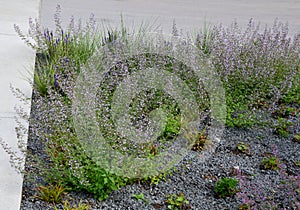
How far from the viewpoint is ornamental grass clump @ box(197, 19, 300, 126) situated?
378 centimetres

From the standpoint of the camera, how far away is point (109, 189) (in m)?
2.68

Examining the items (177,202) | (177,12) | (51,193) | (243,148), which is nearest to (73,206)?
(51,193)

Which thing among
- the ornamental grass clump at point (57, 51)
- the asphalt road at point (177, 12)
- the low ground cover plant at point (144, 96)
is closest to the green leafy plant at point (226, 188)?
the low ground cover plant at point (144, 96)

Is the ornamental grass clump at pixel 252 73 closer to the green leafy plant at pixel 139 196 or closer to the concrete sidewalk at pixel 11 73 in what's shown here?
the green leafy plant at pixel 139 196

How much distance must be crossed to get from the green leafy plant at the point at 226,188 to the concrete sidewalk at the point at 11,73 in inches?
46.5

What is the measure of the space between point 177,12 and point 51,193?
6.11m

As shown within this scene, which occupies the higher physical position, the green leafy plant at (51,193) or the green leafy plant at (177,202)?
the green leafy plant at (51,193)

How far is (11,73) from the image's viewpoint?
13.9ft

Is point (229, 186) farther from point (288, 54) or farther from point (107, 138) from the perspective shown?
point (288, 54)

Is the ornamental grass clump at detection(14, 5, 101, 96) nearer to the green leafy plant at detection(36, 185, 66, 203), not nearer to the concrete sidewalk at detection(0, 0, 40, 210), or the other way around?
the concrete sidewalk at detection(0, 0, 40, 210)

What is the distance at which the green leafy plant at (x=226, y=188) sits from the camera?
9.25 feet

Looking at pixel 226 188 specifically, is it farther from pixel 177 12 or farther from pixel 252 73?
pixel 177 12

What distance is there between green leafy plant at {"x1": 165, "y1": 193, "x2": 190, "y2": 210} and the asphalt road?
411 cm

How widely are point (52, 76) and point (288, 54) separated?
220 cm
